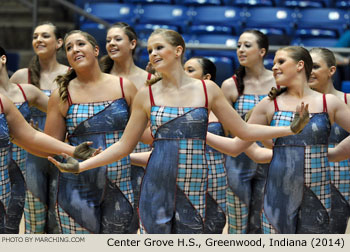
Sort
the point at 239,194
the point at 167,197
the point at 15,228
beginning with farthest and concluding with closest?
the point at 239,194
the point at 15,228
the point at 167,197

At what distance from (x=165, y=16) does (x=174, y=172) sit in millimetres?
6149

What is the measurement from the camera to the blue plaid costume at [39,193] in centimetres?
556

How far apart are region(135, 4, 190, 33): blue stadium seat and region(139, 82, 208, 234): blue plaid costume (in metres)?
5.81

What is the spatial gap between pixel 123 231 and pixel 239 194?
1500 millimetres

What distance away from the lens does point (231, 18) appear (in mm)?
9945

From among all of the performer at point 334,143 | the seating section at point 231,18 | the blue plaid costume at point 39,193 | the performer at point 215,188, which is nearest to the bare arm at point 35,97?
the blue plaid costume at point 39,193

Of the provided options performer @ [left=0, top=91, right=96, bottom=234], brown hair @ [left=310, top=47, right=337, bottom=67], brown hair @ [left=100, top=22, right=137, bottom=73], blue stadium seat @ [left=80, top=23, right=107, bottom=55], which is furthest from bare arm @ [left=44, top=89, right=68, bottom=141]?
blue stadium seat @ [left=80, top=23, right=107, bottom=55]

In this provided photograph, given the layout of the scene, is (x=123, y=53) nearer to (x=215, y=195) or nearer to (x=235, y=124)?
(x=215, y=195)

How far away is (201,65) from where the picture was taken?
224 inches

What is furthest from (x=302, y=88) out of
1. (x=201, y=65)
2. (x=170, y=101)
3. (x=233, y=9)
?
(x=233, y=9)

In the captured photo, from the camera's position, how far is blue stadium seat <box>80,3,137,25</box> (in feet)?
Result: 32.8

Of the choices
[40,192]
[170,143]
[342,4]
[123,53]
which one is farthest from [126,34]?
[342,4]

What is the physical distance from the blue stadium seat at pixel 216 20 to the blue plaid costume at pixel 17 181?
482 centimetres

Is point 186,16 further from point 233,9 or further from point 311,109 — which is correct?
point 311,109
